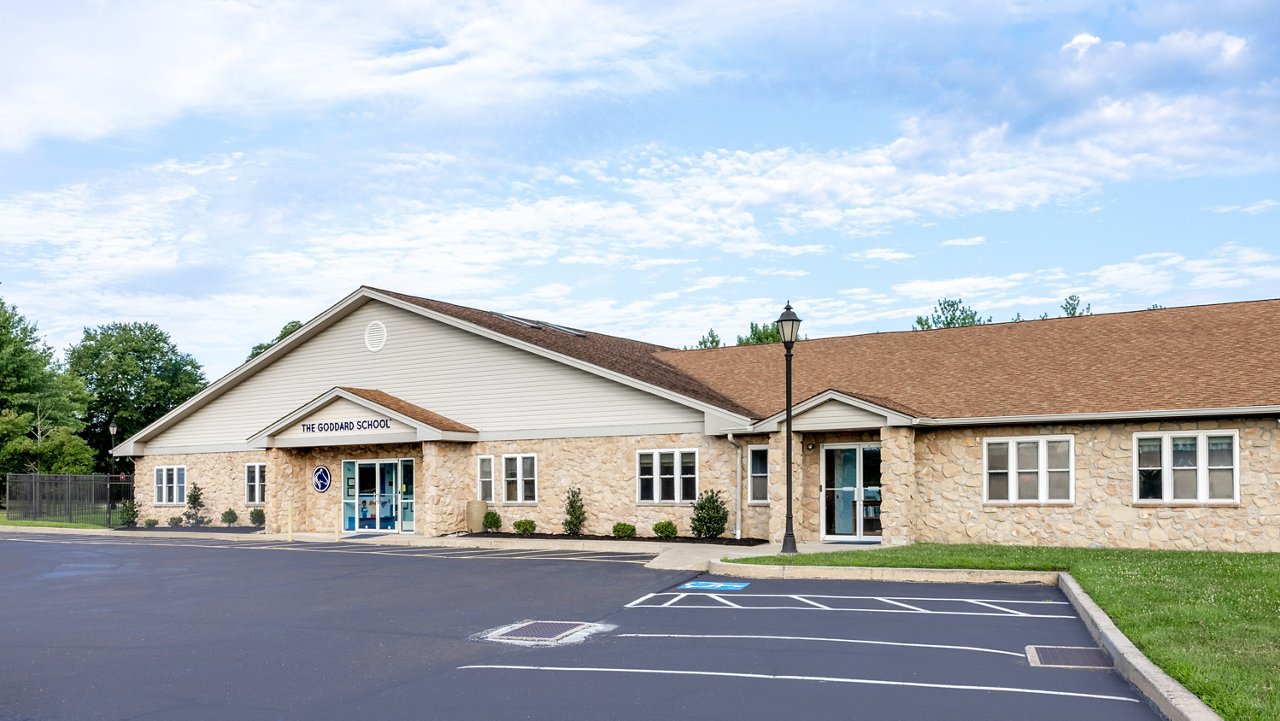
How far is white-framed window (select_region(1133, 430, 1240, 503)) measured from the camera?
2127cm

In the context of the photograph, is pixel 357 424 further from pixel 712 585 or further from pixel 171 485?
pixel 712 585

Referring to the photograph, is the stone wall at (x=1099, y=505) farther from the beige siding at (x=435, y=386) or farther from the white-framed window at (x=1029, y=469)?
the beige siding at (x=435, y=386)

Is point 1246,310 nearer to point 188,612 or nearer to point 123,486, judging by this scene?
point 188,612

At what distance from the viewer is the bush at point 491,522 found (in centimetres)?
2969

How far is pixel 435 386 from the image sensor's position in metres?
31.7

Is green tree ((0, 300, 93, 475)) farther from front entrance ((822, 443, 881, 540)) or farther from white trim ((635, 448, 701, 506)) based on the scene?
front entrance ((822, 443, 881, 540))

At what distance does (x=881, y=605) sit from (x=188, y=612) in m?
9.17

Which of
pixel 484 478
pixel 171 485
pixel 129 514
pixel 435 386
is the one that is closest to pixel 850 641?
pixel 484 478

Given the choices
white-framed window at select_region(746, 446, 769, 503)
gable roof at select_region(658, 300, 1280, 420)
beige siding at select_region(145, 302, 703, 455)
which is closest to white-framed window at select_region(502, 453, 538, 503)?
beige siding at select_region(145, 302, 703, 455)

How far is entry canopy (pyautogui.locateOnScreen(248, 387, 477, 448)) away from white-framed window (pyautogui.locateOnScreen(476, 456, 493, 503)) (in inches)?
26.5

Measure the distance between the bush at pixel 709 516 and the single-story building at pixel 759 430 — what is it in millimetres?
357

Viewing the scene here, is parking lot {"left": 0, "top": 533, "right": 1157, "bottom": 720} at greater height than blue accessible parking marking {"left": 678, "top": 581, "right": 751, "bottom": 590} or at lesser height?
greater

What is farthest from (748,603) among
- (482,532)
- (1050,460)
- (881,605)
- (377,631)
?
(482,532)

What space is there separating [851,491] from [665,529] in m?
4.62
